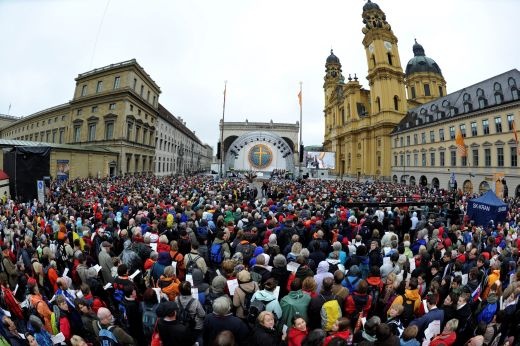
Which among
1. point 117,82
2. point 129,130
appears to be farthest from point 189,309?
point 117,82

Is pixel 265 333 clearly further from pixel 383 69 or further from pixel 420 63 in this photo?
pixel 420 63

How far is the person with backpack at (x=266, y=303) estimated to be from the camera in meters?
3.75

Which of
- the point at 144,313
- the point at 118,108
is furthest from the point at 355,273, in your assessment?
the point at 118,108

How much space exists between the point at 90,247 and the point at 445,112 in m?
49.9

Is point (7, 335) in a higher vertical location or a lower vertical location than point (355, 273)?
lower

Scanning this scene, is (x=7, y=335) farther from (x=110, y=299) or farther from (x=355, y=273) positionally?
(x=355, y=273)

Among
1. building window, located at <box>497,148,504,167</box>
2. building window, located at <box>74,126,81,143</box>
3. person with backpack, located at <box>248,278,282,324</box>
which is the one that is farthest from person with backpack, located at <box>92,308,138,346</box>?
building window, located at <box>74,126,81,143</box>

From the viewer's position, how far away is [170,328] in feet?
11.3

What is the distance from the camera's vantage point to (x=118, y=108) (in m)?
39.0

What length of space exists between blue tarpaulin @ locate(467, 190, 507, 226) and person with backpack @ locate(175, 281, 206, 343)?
12.7 m

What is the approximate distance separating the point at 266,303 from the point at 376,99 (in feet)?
197

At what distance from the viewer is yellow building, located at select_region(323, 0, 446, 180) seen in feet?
182

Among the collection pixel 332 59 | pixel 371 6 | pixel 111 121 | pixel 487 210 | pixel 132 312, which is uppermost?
pixel 332 59

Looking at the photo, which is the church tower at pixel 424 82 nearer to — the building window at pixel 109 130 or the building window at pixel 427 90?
the building window at pixel 427 90
